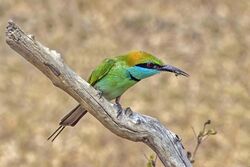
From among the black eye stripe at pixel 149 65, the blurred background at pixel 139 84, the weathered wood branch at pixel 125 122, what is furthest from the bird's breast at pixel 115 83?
the blurred background at pixel 139 84

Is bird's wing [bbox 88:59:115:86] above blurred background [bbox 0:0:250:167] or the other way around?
the other way around

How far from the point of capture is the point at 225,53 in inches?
366

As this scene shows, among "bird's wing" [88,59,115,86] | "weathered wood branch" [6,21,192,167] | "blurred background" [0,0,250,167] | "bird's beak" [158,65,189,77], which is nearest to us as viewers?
"weathered wood branch" [6,21,192,167]

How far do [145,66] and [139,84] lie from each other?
5.33m

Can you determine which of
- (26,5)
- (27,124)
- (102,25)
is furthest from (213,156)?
(26,5)

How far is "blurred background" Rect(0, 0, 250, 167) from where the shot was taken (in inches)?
293

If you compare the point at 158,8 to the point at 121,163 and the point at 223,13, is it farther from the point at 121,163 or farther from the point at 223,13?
the point at 121,163

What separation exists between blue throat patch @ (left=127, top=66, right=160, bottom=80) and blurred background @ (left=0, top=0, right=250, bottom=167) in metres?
3.57

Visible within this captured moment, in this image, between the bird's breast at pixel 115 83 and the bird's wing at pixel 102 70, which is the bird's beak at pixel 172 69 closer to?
the bird's breast at pixel 115 83

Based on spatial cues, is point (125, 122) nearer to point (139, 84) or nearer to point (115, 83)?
point (115, 83)

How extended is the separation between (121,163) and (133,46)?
249 cm

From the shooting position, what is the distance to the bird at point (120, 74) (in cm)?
324

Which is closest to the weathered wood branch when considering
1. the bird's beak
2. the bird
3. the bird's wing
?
the bird

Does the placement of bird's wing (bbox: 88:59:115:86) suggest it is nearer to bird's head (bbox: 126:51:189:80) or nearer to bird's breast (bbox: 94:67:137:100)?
bird's breast (bbox: 94:67:137:100)
